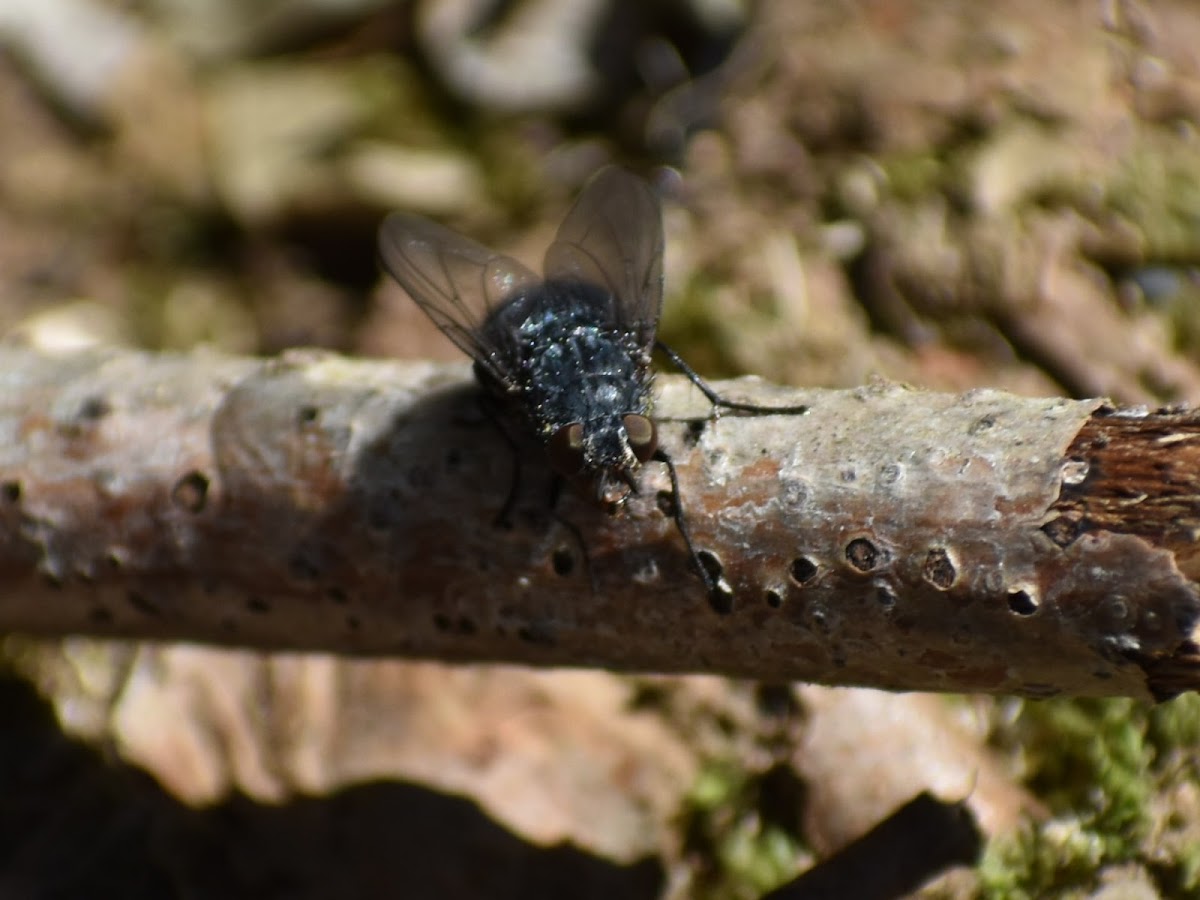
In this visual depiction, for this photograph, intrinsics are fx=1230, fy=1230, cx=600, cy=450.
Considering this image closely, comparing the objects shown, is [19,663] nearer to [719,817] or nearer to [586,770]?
[586,770]

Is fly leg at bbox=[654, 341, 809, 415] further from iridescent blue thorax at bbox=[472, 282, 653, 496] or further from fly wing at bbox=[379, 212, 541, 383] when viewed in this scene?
fly wing at bbox=[379, 212, 541, 383]

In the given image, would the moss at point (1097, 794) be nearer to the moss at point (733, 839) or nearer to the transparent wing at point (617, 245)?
the moss at point (733, 839)

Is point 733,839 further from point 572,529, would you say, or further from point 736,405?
A: point 736,405

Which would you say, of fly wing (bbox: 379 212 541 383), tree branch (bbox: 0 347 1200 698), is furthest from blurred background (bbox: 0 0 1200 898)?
fly wing (bbox: 379 212 541 383)

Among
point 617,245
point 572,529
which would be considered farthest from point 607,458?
point 617,245

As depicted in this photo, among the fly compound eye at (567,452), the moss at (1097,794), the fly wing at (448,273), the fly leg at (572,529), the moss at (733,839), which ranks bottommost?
the moss at (733,839)

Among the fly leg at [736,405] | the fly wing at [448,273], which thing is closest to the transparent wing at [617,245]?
the fly wing at [448,273]

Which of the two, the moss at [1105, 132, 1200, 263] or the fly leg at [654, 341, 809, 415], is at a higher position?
the fly leg at [654, 341, 809, 415]
